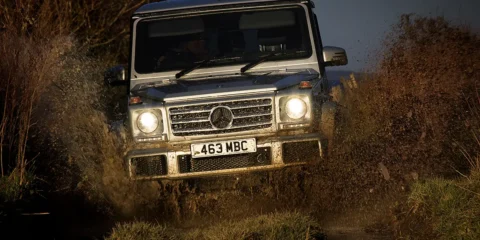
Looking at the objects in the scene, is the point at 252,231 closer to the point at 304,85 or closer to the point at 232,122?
the point at 232,122

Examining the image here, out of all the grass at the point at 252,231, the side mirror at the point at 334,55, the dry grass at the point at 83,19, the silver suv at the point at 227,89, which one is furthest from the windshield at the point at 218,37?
the dry grass at the point at 83,19

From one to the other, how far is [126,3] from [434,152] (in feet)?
37.0

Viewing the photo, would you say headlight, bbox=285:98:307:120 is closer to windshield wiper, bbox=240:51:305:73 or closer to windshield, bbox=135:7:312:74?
windshield wiper, bbox=240:51:305:73

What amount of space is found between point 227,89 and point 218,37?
3.67ft

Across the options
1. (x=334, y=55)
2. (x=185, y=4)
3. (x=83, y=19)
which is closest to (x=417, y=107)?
(x=334, y=55)

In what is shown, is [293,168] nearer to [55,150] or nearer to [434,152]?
[434,152]

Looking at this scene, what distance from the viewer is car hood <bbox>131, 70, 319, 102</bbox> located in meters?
8.32

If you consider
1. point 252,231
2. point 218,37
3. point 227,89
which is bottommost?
point 252,231

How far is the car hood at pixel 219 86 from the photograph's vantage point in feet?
27.3

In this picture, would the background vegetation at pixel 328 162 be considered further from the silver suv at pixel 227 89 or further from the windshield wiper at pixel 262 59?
the windshield wiper at pixel 262 59

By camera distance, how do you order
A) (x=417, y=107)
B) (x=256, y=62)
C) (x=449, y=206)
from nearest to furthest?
(x=449, y=206), (x=256, y=62), (x=417, y=107)

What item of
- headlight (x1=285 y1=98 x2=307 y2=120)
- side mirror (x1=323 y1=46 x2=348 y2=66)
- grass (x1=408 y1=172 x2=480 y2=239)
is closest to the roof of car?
side mirror (x1=323 y1=46 x2=348 y2=66)

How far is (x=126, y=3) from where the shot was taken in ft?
65.3

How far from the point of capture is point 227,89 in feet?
27.3
